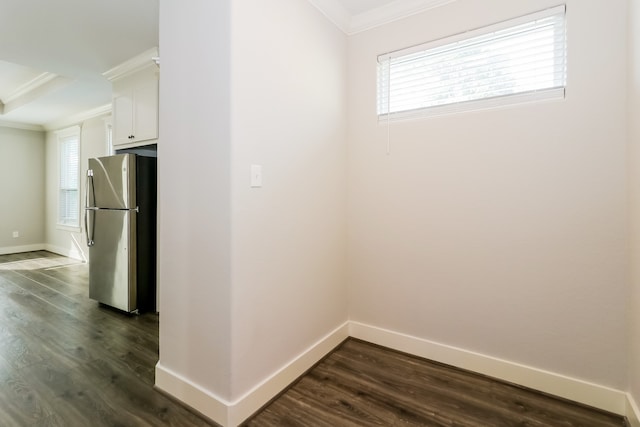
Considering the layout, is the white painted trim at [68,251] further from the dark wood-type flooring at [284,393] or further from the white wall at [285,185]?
the white wall at [285,185]

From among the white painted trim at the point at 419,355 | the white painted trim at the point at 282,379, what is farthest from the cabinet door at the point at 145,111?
the white painted trim at the point at 282,379

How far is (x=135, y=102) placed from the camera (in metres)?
3.39

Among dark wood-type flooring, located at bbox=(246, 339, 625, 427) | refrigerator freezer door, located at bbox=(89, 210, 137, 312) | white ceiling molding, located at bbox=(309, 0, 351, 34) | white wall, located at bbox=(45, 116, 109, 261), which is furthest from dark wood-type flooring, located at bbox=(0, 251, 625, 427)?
white wall, located at bbox=(45, 116, 109, 261)

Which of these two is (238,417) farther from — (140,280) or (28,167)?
(28,167)

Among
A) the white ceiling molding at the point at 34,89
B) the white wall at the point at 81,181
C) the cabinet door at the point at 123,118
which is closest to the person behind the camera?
the cabinet door at the point at 123,118

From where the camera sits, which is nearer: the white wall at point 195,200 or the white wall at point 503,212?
the white wall at point 195,200

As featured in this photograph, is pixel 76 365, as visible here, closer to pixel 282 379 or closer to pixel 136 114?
pixel 282 379

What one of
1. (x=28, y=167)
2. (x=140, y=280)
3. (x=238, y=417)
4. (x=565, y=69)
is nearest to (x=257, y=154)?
(x=238, y=417)

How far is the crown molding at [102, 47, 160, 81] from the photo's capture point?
317cm

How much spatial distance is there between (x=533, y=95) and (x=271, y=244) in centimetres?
186

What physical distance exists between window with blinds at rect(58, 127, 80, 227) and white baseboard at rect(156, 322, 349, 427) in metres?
5.33

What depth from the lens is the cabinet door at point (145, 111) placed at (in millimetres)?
3172

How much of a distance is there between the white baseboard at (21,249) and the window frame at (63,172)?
2.76 feet

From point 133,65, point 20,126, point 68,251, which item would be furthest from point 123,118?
point 20,126
